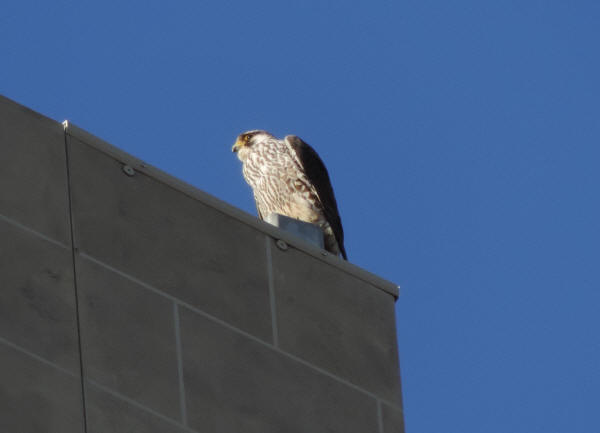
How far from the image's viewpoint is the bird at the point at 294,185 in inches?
430

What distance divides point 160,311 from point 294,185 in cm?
514

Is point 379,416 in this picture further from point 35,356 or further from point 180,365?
point 35,356

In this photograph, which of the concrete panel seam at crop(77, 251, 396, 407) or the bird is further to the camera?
the bird

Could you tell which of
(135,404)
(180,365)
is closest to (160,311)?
(180,365)

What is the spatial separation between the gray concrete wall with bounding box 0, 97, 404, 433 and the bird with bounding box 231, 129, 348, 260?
3.93 meters

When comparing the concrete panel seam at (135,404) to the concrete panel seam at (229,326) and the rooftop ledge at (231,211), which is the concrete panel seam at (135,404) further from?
the rooftop ledge at (231,211)

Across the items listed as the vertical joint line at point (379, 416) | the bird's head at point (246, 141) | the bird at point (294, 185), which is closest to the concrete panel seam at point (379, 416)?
the vertical joint line at point (379, 416)

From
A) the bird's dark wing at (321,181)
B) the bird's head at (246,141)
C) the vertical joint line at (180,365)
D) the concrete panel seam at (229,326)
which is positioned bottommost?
the vertical joint line at (180,365)

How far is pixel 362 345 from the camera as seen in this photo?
22.0 feet

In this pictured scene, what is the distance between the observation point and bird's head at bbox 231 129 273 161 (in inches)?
473

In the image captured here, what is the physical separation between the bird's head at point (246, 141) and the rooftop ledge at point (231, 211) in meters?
4.90

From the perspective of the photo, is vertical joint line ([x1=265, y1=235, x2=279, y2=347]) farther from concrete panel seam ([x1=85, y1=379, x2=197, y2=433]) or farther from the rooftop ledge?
concrete panel seam ([x1=85, y1=379, x2=197, y2=433])

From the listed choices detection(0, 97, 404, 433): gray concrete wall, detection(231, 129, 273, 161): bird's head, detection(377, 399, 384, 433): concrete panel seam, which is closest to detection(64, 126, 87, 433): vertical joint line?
detection(0, 97, 404, 433): gray concrete wall

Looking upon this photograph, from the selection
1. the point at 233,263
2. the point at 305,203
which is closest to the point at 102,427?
the point at 233,263
